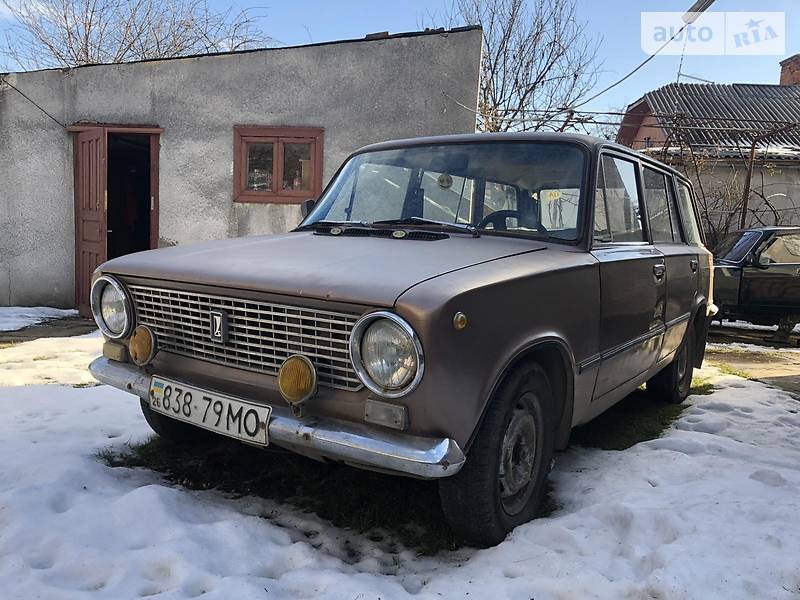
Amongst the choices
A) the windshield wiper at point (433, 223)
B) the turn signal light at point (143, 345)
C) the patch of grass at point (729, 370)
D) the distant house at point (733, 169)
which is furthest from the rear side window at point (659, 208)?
the distant house at point (733, 169)

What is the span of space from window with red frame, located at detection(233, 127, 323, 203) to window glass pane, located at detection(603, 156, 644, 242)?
5226 millimetres

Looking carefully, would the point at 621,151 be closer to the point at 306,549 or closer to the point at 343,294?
the point at 343,294

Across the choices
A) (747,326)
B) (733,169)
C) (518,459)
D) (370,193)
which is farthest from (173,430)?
(733,169)

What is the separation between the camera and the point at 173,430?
3.24 m

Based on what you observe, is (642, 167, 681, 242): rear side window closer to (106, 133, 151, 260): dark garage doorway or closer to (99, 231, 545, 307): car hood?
(99, 231, 545, 307): car hood

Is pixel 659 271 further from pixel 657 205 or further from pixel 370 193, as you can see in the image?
pixel 370 193

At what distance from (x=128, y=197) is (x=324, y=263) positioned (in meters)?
10.9

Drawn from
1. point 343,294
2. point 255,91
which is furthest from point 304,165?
point 343,294

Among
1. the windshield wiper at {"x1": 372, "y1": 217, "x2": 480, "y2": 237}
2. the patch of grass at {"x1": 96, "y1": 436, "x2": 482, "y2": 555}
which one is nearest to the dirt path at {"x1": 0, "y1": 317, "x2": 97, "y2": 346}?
the patch of grass at {"x1": 96, "y1": 436, "x2": 482, "y2": 555}

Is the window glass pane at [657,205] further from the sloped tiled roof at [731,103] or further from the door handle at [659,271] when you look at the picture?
the sloped tiled roof at [731,103]

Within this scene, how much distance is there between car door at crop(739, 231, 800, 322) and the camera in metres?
8.04

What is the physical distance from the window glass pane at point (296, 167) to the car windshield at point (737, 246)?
5.86 meters

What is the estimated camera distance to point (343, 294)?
203 cm

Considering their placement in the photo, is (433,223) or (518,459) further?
(433,223)
